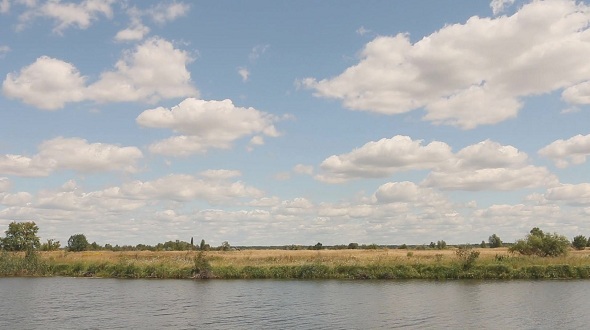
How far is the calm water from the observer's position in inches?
1478

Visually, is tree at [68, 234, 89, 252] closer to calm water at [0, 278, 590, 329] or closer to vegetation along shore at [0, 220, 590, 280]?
vegetation along shore at [0, 220, 590, 280]

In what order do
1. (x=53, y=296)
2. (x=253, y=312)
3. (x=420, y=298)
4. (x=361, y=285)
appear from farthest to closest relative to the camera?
(x=361, y=285), (x=53, y=296), (x=420, y=298), (x=253, y=312)

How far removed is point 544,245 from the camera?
264ft

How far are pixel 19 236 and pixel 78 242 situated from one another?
60.3 metres

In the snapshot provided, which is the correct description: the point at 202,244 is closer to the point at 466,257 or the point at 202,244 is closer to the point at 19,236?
the point at 19,236

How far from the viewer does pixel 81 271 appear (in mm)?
82688

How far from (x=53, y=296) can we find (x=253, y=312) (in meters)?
23.9

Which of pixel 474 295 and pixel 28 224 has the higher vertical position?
pixel 28 224

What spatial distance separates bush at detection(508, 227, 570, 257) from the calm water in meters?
18.0

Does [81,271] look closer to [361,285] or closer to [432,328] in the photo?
[361,285]

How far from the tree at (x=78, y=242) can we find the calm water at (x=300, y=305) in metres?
113

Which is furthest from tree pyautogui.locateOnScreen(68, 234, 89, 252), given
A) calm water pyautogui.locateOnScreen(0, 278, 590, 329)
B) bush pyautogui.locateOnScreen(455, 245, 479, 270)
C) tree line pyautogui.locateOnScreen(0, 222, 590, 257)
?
bush pyautogui.locateOnScreen(455, 245, 479, 270)

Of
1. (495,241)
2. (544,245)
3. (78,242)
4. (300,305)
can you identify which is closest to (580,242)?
(495,241)

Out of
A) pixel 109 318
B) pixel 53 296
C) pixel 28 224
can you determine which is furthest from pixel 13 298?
pixel 28 224
